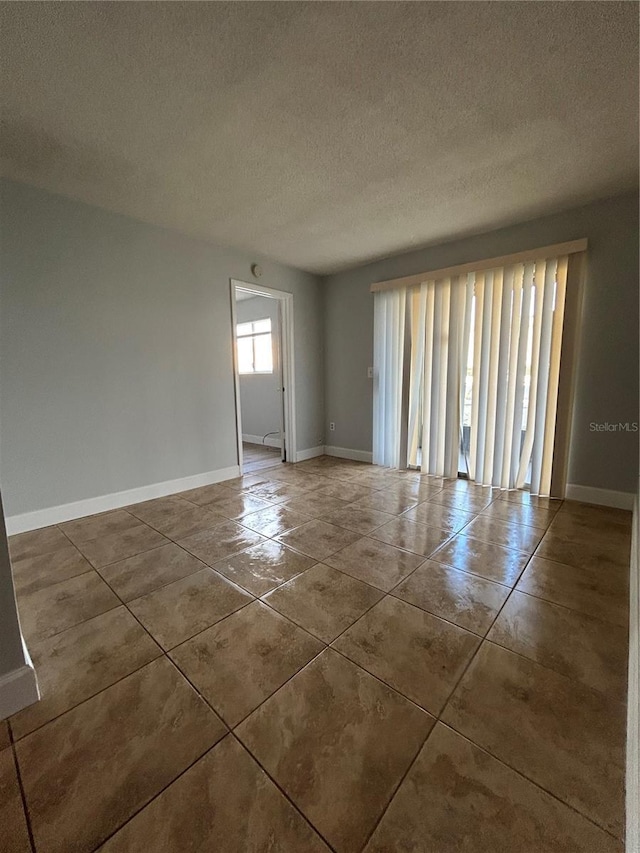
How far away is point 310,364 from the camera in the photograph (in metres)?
4.88

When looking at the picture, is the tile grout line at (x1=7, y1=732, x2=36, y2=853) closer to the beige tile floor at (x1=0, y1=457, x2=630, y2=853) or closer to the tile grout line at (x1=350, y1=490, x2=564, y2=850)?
the beige tile floor at (x1=0, y1=457, x2=630, y2=853)

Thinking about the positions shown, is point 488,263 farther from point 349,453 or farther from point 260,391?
point 260,391

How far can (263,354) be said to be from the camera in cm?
608

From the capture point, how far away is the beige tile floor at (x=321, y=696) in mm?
902

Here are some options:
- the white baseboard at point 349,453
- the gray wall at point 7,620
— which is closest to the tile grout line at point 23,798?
the gray wall at point 7,620

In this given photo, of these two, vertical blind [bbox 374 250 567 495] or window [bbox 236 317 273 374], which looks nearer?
vertical blind [bbox 374 250 567 495]

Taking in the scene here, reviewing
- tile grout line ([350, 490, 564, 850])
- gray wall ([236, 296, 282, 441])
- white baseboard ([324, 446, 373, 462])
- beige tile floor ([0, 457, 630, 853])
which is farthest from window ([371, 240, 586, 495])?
gray wall ([236, 296, 282, 441])

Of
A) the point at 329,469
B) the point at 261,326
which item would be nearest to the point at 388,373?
the point at 329,469

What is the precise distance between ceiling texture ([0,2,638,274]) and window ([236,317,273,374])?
3.18 m

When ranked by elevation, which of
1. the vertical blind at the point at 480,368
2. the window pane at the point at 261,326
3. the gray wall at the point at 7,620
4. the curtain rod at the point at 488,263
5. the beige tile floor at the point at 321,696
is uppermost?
the curtain rod at the point at 488,263

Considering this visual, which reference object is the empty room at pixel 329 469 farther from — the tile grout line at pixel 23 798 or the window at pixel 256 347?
the window at pixel 256 347

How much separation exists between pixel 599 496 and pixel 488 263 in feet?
7.85

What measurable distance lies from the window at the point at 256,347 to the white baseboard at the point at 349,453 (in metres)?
1.84

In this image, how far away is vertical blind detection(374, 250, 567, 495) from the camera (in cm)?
317
